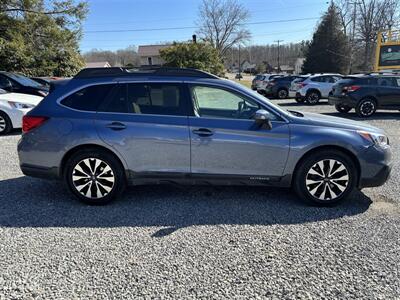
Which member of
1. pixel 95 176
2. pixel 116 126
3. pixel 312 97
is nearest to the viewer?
pixel 116 126

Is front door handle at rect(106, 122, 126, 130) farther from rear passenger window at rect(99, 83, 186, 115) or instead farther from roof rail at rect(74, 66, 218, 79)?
roof rail at rect(74, 66, 218, 79)

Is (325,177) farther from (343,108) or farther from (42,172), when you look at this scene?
(343,108)

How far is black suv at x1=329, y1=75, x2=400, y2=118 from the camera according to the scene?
11.5 m

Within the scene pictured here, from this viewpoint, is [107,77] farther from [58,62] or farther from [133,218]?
[58,62]

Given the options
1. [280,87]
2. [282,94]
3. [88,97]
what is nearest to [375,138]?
[88,97]

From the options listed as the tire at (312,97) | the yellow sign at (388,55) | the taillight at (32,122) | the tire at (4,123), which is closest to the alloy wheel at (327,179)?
the taillight at (32,122)

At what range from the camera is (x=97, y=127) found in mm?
3939

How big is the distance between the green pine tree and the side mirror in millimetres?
44328

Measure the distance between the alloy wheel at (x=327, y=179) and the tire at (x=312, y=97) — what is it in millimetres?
13824

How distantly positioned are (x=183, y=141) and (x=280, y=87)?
17.3 meters

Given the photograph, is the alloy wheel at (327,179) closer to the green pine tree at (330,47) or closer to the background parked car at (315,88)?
the background parked car at (315,88)

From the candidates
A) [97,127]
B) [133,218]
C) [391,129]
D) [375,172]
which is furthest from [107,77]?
[391,129]

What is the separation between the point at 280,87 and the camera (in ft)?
65.6

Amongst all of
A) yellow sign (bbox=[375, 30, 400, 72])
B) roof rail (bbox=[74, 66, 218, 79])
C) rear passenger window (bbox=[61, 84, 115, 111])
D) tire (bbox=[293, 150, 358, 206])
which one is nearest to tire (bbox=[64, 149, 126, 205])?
rear passenger window (bbox=[61, 84, 115, 111])
